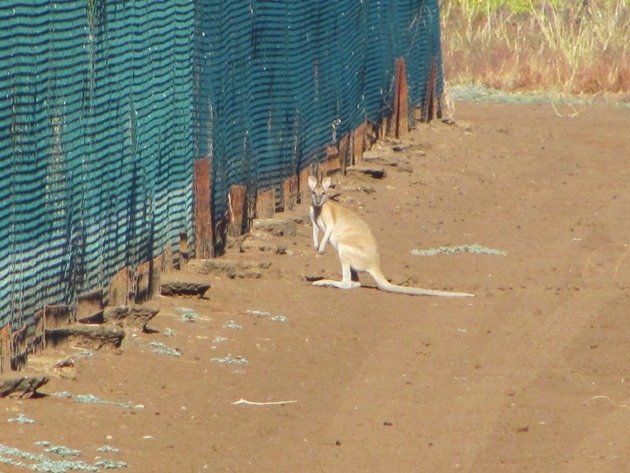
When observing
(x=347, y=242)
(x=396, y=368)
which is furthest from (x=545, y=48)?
(x=396, y=368)

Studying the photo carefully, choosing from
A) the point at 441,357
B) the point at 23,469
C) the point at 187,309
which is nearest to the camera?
the point at 23,469

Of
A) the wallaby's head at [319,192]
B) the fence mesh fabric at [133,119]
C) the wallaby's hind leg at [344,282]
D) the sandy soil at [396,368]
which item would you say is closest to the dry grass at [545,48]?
the sandy soil at [396,368]

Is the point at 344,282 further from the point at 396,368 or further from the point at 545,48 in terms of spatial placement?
the point at 545,48

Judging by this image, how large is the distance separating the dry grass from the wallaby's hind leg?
41.0 feet

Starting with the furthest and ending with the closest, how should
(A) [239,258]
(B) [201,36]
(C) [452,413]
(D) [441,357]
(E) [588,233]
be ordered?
(E) [588,233], (A) [239,258], (B) [201,36], (D) [441,357], (C) [452,413]

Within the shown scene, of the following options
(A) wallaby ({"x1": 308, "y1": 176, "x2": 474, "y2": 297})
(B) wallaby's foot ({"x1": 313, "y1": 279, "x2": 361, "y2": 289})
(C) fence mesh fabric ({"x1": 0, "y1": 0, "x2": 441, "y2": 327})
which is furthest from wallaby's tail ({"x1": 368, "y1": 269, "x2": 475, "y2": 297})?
(C) fence mesh fabric ({"x1": 0, "y1": 0, "x2": 441, "y2": 327})

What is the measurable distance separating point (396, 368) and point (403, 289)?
2.11 metres

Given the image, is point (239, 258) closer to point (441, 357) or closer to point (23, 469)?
point (441, 357)

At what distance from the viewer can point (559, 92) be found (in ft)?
74.1

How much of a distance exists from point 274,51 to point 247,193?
144 centimetres

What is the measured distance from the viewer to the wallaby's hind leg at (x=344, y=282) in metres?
10.7

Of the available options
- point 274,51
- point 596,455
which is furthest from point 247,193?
point 596,455

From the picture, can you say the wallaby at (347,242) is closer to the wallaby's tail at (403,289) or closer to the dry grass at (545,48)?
the wallaby's tail at (403,289)

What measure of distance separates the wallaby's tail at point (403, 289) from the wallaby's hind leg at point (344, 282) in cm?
18
